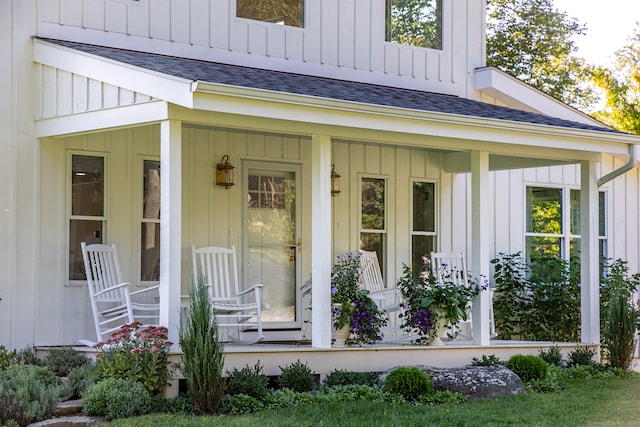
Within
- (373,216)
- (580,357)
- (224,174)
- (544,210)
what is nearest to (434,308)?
(580,357)

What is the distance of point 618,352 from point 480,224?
2.24 meters

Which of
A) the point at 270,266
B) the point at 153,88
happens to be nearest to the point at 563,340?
the point at 270,266

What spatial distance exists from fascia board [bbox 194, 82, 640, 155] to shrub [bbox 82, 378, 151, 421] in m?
2.31

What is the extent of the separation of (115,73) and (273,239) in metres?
3.47

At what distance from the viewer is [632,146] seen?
1112cm

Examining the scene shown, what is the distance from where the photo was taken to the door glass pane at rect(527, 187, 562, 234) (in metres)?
13.7

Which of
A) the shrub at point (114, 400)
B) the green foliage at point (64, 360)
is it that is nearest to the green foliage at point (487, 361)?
the shrub at point (114, 400)

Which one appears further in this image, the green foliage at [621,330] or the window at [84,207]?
the green foliage at [621,330]

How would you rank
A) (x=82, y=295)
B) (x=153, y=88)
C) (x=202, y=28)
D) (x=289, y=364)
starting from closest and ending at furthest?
(x=153, y=88), (x=289, y=364), (x=82, y=295), (x=202, y=28)

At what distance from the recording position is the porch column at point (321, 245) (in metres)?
9.01

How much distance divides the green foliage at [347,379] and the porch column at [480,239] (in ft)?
5.63

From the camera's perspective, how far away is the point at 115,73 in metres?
8.38

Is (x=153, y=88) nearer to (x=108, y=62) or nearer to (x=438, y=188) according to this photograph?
(x=108, y=62)

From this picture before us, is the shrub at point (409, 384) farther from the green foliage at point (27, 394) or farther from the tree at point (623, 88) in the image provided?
the tree at point (623, 88)
